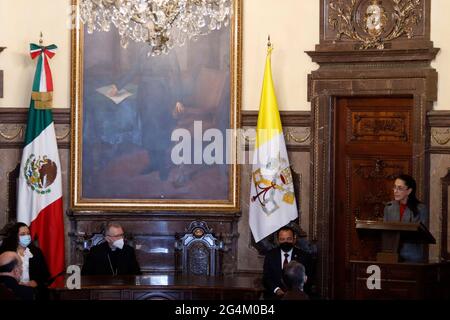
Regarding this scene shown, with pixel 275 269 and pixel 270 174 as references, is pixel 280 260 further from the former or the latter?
pixel 270 174

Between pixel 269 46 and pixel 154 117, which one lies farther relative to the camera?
pixel 154 117

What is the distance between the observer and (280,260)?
10367 mm

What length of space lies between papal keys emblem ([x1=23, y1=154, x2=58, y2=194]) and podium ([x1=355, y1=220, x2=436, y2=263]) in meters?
3.77

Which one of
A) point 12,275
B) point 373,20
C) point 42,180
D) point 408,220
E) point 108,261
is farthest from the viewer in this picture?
point 42,180

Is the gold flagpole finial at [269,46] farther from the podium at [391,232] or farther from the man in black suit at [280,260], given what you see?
the podium at [391,232]

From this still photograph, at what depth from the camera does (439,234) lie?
1085cm

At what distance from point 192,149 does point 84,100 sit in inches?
49.3

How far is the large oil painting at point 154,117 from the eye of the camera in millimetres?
11508

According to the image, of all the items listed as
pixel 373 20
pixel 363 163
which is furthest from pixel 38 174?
pixel 373 20

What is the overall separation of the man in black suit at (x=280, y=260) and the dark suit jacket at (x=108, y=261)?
4.39 feet

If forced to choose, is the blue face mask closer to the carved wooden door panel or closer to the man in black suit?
the man in black suit

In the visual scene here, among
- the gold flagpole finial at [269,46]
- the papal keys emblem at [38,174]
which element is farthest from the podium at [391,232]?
the papal keys emblem at [38,174]

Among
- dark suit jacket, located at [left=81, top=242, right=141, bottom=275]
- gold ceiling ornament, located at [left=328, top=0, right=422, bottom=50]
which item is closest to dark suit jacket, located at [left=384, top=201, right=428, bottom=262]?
gold ceiling ornament, located at [left=328, top=0, right=422, bottom=50]

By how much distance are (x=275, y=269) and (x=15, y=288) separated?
2.50 metres
